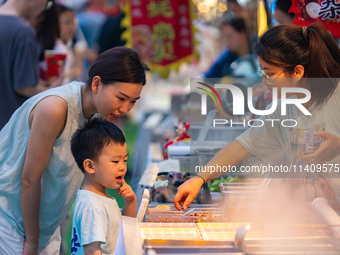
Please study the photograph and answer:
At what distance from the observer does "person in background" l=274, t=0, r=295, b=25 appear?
103 inches

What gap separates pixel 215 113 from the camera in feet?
7.27

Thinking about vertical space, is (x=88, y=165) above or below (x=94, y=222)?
above

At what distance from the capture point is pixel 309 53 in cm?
193

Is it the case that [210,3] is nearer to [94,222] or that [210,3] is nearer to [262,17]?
[262,17]

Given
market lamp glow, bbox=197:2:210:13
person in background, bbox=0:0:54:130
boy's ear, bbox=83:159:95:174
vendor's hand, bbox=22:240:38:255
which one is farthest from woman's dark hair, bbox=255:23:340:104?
market lamp glow, bbox=197:2:210:13

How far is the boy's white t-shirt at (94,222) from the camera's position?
1802 mm

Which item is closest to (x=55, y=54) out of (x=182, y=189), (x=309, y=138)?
(x=182, y=189)

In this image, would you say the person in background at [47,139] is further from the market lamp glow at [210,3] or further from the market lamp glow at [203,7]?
the market lamp glow at [203,7]

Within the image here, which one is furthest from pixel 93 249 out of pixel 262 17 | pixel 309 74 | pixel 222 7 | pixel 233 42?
pixel 222 7

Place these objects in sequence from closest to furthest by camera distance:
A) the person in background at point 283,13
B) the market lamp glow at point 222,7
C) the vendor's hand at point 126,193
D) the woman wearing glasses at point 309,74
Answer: the woman wearing glasses at point 309,74 → the vendor's hand at point 126,193 → the person in background at point 283,13 → the market lamp glow at point 222,7

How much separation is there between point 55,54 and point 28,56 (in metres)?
0.73

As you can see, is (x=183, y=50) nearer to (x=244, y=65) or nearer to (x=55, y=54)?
(x=244, y=65)

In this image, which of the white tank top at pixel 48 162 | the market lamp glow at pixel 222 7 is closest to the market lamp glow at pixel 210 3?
the market lamp glow at pixel 222 7

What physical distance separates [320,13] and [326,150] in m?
0.73
